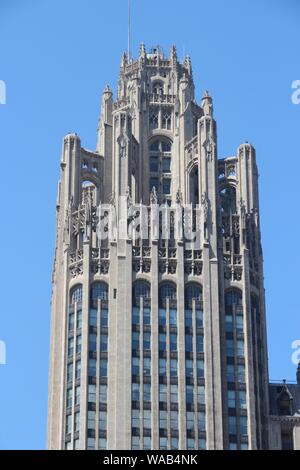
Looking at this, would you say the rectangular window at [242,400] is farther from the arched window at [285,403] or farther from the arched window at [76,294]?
the arched window at [76,294]

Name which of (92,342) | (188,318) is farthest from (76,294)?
(188,318)

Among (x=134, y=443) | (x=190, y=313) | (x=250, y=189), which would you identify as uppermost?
(x=250, y=189)

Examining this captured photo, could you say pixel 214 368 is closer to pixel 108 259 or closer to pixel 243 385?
pixel 243 385

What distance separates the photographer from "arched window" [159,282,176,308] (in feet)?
593

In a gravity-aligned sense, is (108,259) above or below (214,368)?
above

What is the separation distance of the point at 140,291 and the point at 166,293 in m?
2.71

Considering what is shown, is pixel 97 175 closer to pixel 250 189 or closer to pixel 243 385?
pixel 250 189

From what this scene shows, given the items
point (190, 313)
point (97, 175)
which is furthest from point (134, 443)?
point (97, 175)

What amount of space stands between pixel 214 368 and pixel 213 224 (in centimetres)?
1725

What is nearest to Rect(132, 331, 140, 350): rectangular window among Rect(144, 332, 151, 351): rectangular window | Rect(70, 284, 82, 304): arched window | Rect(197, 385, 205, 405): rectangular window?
Rect(144, 332, 151, 351): rectangular window

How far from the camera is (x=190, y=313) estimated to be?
180375 millimetres

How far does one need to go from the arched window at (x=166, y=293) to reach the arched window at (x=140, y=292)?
1.31 meters

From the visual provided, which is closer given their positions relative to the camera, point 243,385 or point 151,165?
point 243,385

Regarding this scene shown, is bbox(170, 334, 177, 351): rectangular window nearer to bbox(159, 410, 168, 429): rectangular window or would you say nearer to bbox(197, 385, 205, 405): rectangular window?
bbox(197, 385, 205, 405): rectangular window
